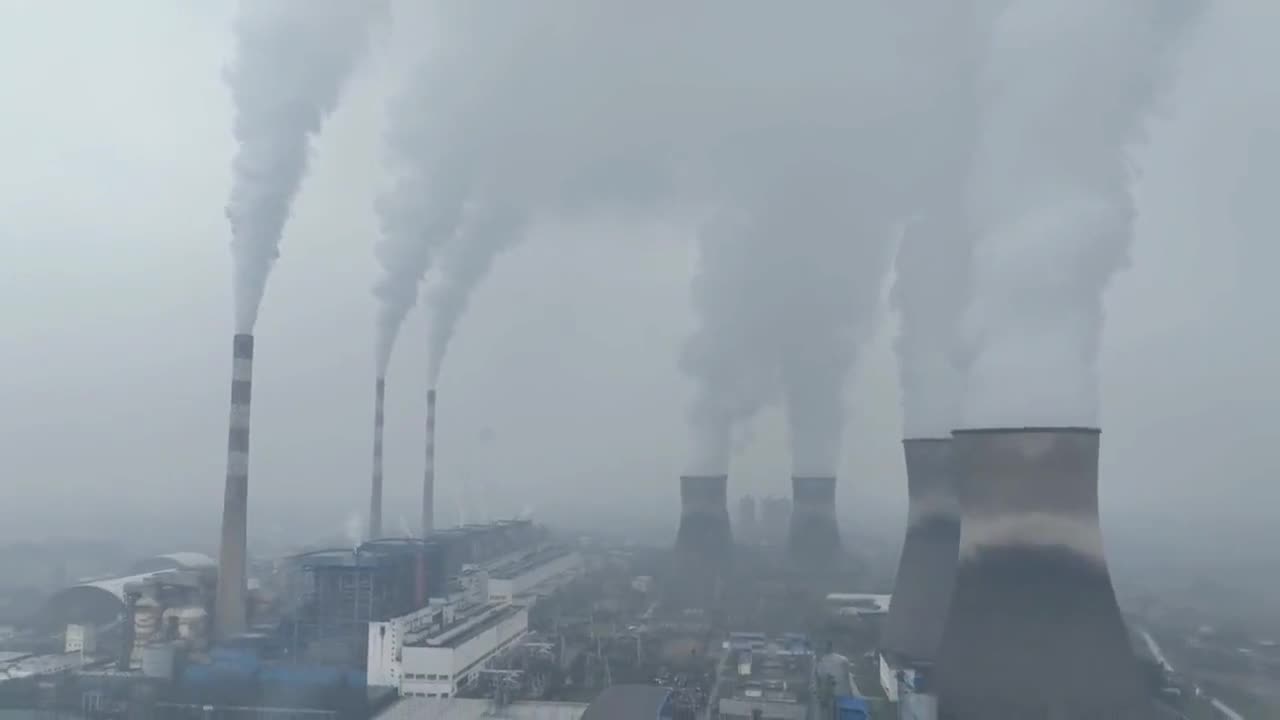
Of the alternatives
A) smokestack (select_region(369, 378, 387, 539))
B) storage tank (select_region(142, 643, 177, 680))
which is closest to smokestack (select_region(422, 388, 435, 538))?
smokestack (select_region(369, 378, 387, 539))

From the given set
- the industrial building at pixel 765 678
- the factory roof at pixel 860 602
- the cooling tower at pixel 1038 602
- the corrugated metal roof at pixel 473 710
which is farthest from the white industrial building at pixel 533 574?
the cooling tower at pixel 1038 602

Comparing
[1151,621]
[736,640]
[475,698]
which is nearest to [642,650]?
[736,640]

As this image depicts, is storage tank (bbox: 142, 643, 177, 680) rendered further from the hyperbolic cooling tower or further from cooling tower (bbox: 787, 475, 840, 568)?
cooling tower (bbox: 787, 475, 840, 568)

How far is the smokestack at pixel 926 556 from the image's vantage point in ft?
44.0

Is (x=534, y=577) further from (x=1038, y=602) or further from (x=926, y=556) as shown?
(x=1038, y=602)

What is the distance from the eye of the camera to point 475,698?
1525 cm

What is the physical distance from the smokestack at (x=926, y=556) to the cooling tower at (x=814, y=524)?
34.1ft

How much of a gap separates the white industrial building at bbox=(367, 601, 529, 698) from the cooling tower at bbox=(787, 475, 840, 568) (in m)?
10.2

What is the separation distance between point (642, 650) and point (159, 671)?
8.19 m

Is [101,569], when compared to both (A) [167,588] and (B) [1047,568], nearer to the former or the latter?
(A) [167,588]

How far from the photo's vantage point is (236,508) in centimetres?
1688

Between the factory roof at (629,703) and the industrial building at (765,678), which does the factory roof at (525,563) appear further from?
the factory roof at (629,703)

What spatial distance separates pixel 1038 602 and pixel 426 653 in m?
9.98

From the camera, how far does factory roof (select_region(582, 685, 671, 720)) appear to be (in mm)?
12359
